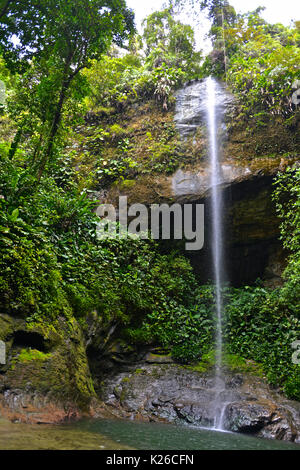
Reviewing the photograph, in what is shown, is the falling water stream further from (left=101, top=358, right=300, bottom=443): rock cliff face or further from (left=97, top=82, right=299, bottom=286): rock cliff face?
(left=101, top=358, right=300, bottom=443): rock cliff face

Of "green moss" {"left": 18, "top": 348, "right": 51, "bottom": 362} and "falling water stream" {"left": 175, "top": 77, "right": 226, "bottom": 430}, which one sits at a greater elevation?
"falling water stream" {"left": 175, "top": 77, "right": 226, "bottom": 430}

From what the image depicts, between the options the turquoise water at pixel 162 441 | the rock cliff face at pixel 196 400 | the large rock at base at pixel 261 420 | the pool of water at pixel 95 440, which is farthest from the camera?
the rock cliff face at pixel 196 400

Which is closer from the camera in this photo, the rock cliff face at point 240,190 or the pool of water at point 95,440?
the pool of water at point 95,440

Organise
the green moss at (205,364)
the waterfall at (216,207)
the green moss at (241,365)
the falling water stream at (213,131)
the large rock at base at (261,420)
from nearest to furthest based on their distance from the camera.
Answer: the large rock at base at (261,420) < the green moss at (241,365) < the green moss at (205,364) < the waterfall at (216,207) < the falling water stream at (213,131)

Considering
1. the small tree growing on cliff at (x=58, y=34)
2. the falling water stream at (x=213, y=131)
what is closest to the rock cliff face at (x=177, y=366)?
the falling water stream at (x=213, y=131)

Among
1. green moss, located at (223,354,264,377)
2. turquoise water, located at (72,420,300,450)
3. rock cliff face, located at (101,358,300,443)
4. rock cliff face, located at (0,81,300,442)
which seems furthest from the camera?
green moss, located at (223,354,264,377)

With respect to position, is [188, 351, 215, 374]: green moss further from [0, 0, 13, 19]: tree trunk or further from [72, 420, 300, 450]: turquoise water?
[0, 0, 13, 19]: tree trunk

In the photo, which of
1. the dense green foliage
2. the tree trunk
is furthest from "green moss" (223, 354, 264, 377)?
the tree trunk

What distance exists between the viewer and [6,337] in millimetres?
3418

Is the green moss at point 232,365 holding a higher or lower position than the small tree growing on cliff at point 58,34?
lower

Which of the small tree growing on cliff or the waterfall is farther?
the waterfall

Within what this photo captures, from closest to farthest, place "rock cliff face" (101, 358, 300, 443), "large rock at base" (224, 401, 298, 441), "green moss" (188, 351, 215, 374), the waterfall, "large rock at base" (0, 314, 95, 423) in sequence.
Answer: "large rock at base" (0, 314, 95, 423) → "large rock at base" (224, 401, 298, 441) → "rock cliff face" (101, 358, 300, 443) → "green moss" (188, 351, 215, 374) → the waterfall

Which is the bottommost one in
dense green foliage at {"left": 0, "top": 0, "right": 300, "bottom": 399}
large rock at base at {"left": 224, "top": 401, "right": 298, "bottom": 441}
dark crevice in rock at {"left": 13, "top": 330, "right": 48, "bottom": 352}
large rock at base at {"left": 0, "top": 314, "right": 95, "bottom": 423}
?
large rock at base at {"left": 224, "top": 401, "right": 298, "bottom": 441}

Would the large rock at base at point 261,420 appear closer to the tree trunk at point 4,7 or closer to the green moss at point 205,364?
the green moss at point 205,364
